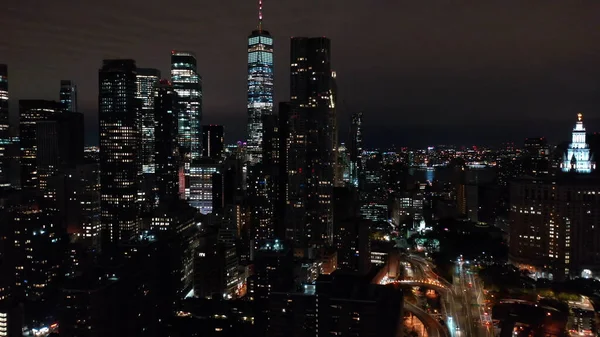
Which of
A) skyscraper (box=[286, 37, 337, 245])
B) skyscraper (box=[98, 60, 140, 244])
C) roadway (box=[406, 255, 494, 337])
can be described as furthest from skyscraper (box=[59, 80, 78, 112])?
roadway (box=[406, 255, 494, 337])

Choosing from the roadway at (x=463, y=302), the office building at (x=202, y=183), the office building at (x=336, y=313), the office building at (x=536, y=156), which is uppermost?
the office building at (x=536, y=156)

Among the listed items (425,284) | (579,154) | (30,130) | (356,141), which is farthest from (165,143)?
(579,154)

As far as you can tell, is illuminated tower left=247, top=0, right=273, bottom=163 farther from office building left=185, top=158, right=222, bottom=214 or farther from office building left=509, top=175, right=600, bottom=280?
office building left=509, top=175, right=600, bottom=280

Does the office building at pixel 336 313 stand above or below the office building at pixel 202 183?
below

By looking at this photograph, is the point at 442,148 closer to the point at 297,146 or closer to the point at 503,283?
the point at 297,146

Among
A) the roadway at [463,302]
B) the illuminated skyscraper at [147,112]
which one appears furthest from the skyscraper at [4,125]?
the roadway at [463,302]

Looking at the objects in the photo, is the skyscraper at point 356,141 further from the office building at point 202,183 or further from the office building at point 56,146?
Result: the office building at point 56,146

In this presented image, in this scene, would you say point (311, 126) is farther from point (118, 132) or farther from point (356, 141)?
point (356, 141)

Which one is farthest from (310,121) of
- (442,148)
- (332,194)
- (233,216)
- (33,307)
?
(442,148)
